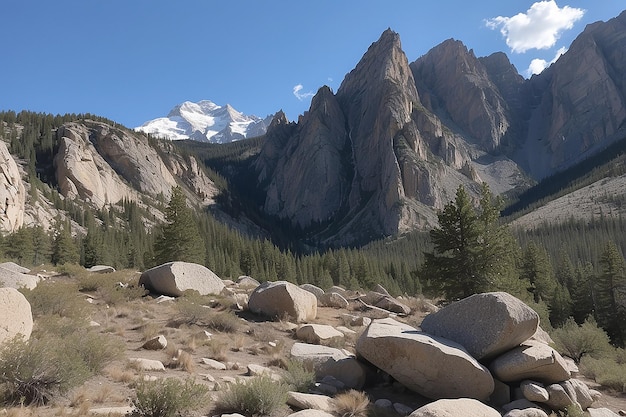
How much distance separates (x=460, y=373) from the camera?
940 cm

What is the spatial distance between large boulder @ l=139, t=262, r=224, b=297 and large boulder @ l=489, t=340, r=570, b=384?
1509cm

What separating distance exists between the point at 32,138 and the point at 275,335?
140036mm

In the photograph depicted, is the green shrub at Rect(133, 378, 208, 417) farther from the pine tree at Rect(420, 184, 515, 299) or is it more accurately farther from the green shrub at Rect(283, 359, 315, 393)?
the pine tree at Rect(420, 184, 515, 299)

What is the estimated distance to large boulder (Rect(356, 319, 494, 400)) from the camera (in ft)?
30.8

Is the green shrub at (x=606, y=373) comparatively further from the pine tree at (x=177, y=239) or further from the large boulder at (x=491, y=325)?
the pine tree at (x=177, y=239)

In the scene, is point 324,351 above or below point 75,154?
below

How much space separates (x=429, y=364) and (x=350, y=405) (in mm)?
2456

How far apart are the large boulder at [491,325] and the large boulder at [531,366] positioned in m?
0.36

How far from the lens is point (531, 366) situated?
9.77 metres

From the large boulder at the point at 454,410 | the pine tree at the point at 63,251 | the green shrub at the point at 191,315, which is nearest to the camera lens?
the large boulder at the point at 454,410

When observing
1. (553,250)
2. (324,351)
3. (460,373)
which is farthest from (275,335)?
(553,250)

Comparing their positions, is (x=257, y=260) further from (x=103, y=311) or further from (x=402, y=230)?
(x=402, y=230)

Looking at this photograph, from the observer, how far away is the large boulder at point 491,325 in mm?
10211

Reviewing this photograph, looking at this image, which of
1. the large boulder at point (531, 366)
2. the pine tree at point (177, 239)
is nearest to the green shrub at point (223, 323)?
the large boulder at point (531, 366)
